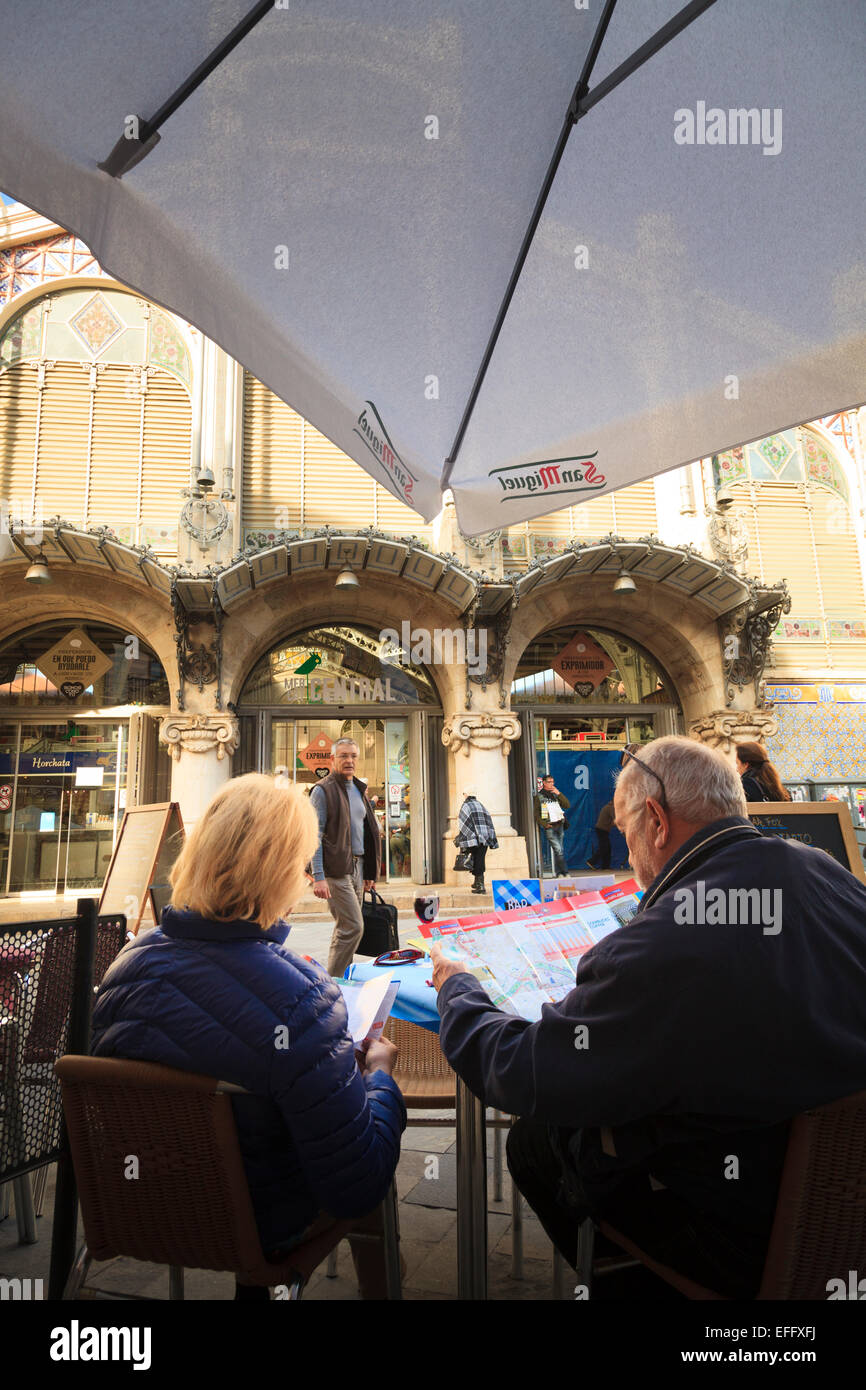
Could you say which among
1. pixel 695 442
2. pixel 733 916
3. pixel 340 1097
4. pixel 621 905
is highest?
pixel 695 442

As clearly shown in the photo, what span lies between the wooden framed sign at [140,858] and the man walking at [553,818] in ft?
27.8

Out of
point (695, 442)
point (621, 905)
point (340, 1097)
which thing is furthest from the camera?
point (695, 442)

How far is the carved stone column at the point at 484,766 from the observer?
39.8 feet

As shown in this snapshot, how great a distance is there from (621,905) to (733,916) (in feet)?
4.65

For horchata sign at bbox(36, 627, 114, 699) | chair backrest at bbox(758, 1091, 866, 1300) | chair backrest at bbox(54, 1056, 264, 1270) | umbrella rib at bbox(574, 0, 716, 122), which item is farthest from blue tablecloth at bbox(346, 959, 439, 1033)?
horchata sign at bbox(36, 627, 114, 699)

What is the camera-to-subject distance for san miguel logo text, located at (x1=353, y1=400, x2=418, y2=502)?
10.1ft

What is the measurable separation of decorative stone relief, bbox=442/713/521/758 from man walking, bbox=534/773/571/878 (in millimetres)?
1214

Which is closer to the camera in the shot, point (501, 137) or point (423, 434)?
point (501, 137)

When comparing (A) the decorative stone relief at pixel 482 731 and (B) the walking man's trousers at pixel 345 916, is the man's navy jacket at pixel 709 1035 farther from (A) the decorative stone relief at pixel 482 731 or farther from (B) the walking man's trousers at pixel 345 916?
(A) the decorative stone relief at pixel 482 731

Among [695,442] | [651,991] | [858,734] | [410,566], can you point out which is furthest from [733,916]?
[858,734]

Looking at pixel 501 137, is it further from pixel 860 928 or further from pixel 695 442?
pixel 860 928

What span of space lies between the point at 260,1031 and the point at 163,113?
7.98ft

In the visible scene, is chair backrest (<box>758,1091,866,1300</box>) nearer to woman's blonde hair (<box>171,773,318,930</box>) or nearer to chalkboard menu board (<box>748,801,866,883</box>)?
woman's blonde hair (<box>171,773,318,930</box>)

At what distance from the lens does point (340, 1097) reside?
1.62 m
